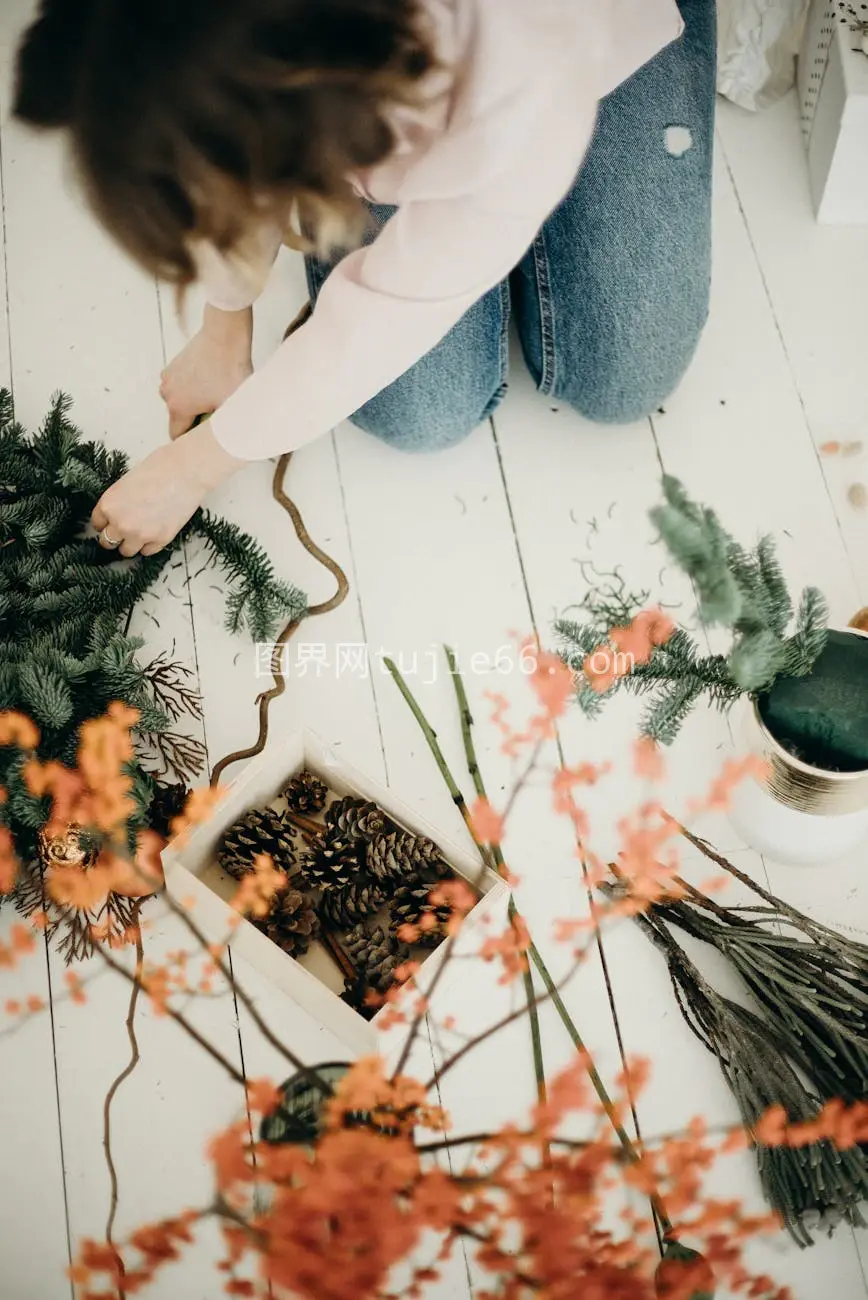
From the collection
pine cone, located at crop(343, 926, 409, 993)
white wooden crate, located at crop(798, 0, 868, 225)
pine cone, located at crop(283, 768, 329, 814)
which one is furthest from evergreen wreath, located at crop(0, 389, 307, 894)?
white wooden crate, located at crop(798, 0, 868, 225)

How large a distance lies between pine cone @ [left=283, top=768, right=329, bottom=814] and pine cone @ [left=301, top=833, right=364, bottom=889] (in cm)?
4

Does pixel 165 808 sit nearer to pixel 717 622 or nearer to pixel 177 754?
pixel 177 754

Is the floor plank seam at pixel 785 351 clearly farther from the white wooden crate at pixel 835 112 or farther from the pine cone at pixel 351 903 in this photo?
the pine cone at pixel 351 903

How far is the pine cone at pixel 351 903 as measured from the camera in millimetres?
893

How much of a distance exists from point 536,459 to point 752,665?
1.85 feet

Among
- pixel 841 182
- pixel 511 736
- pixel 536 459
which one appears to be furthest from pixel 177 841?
pixel 841 182

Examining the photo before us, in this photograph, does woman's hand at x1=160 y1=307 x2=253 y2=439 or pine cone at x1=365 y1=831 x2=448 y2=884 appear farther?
woman's hand at x1=160 y1=307 x2=253 y2=439

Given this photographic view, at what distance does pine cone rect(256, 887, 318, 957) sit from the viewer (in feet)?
2.90

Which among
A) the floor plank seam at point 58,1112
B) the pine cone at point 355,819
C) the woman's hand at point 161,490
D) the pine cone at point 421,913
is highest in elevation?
the woman's hand at point 161,490

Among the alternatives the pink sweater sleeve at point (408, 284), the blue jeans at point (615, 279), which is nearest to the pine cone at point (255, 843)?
the pink sweater sleeve at point (408, 284)

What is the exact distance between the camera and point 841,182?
126 centimetres

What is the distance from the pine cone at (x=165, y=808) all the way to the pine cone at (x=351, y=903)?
16 cm

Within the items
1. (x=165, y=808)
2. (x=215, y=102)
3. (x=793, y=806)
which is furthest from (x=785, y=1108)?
(x=215, y=102)

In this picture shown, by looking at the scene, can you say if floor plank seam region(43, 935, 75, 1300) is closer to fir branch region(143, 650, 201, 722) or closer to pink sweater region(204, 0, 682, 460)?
fir branch region(143, 650, 201, 722)
